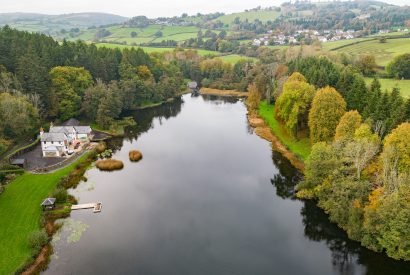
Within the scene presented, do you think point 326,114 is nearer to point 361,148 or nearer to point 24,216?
point 361,148

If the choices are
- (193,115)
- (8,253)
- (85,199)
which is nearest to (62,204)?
(85,199)

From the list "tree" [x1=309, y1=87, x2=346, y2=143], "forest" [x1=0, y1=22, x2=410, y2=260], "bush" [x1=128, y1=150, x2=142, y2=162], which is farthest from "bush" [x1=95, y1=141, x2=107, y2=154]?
"tree" [x1=309, y1=87, x2=346, y2=143]

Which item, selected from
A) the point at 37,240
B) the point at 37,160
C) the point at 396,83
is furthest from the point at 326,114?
the point at 37,160

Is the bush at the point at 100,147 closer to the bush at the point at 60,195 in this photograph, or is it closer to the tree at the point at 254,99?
the bush at the point at 60,195

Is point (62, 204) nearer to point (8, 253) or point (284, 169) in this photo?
point (8, 253)

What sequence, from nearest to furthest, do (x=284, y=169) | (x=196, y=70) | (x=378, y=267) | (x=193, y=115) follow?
(x=378, y=267), (x=284, y=169), (x=193, y=115), (x=196, y=70)

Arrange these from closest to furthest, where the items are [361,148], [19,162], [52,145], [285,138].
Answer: [361,148] → [19,162] → [52,145] → [285,138]

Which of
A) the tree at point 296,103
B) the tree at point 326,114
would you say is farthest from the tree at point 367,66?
the tree at point 326,114
